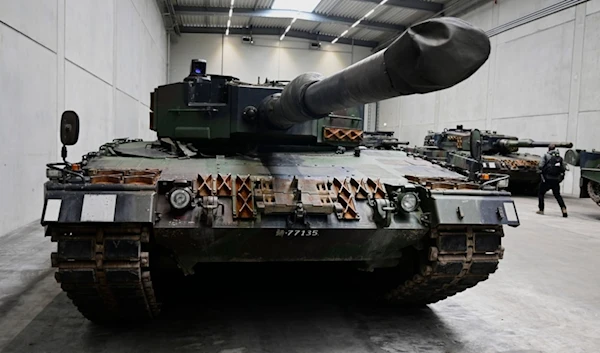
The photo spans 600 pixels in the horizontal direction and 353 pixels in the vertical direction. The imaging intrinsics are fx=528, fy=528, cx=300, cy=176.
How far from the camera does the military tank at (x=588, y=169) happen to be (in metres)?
13.3

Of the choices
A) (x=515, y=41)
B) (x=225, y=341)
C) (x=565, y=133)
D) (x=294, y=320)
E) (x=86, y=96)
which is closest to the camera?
(x=225, y=341)

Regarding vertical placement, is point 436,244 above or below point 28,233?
above

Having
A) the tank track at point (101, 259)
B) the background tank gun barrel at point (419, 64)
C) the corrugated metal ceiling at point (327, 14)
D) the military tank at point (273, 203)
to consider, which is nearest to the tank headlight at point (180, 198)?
the military tank at point (273, 203)

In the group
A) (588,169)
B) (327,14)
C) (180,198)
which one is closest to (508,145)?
(588,169)

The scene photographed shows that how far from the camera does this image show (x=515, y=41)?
20.1 m

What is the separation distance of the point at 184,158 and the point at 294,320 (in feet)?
6.67

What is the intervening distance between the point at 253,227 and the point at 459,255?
→ 186cm

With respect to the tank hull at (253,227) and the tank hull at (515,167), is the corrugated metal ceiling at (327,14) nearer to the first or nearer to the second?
the tank hull at (515,167)

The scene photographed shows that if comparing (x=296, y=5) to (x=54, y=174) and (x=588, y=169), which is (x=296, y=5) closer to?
(x=588, y=169)

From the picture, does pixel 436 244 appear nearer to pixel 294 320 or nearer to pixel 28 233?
pixel 294 320

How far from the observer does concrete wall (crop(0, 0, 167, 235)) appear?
308 inches

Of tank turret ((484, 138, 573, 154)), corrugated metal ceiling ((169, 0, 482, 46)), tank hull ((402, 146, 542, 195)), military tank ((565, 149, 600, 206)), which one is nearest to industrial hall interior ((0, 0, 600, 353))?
military tank ((565, 149, 600, 206))

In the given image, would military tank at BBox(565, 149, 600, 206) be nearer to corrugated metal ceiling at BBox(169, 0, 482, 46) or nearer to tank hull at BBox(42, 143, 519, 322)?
tank hull at BBox(42, 143, 519, 322)

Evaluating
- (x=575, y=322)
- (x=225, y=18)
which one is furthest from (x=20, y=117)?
(x=225, y=18)
